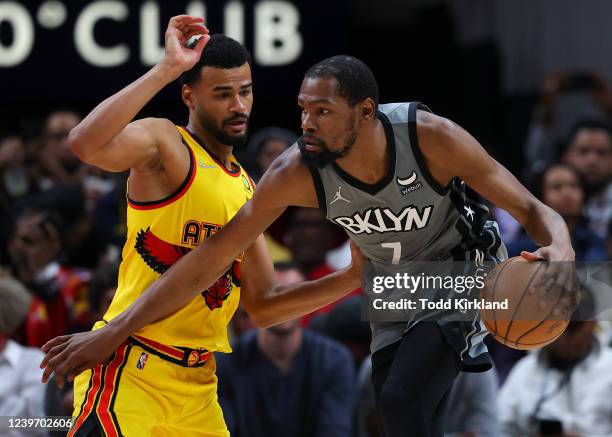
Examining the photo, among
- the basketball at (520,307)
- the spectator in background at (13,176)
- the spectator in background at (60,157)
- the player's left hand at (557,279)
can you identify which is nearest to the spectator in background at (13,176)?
the spectator in background at (13,176)

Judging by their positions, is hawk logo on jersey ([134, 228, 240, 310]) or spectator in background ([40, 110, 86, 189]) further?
spectator in background ([40, 110, 86, 189])

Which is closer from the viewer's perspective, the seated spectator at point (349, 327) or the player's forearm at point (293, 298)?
the player's forearm at point (293, 298)

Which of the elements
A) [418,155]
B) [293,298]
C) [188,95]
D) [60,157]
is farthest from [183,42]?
[60,157]

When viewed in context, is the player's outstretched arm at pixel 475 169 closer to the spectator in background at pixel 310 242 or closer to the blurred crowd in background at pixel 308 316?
the blurred crowd in background at pixel 308 316

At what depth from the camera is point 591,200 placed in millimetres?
8039

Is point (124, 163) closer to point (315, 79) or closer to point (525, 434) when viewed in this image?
point (315, 79)

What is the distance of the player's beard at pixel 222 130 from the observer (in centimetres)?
459

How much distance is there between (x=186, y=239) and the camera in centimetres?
451

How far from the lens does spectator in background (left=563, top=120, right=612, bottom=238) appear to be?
800 cm

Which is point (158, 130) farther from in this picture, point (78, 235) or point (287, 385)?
point (78, 235)

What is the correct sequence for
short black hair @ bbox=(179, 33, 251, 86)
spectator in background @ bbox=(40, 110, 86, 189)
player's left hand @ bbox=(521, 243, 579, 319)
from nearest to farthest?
1. player's left hand @ bbox=(521, 243, 579, 319)
2. short black hair @ bbox=(179, 33, 251, 86)
3. spectator in background @ bbox=(40, 110, 86, 189)

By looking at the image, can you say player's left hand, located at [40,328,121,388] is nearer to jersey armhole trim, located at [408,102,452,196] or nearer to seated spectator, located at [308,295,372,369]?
jersey armhole trim, located at [408,102,452,196]

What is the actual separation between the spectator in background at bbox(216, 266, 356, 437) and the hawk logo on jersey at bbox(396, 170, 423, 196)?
7.13ft

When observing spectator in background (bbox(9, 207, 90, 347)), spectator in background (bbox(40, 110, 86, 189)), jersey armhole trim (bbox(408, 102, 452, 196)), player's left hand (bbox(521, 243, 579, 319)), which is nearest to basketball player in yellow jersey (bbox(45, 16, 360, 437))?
jersey armhole trim (bbox(408, 102, 452, 196))
